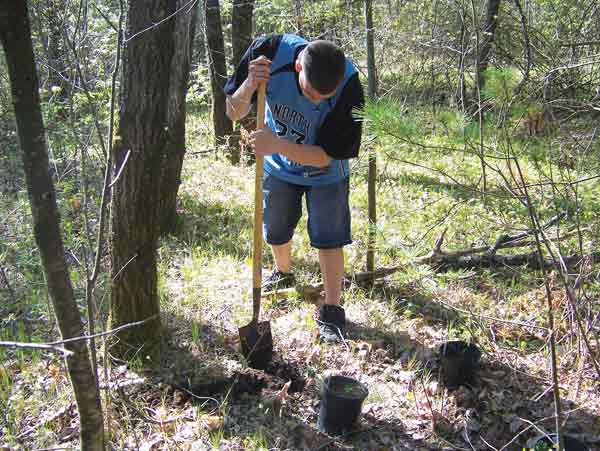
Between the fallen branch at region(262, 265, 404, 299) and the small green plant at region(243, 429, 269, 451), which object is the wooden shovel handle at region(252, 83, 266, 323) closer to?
the fallen branch at region(262, 265, 404, 299)

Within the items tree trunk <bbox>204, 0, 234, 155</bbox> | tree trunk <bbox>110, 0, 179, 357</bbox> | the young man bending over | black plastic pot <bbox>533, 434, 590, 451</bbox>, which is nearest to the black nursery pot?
black plastic pot <bbox>533, 434, 590, 451</bbox>

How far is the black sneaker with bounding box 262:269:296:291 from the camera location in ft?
12.4

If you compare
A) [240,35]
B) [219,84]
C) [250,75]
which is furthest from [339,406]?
[240,35]

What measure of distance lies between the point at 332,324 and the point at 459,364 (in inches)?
32.9

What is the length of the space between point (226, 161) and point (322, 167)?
4126 mm

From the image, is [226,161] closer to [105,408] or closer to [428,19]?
[428,19]

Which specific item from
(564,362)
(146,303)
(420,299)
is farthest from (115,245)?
(564,362)

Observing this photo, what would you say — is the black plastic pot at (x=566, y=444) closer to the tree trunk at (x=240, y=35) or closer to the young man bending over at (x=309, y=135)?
the young man bending over at (x=309, y=135)

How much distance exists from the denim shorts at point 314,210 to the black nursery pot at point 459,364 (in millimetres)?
934

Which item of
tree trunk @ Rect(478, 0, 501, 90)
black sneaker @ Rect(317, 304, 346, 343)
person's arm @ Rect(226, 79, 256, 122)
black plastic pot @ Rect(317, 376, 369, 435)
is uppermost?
tree trunk @ Rect(478, 0, 501, 90)

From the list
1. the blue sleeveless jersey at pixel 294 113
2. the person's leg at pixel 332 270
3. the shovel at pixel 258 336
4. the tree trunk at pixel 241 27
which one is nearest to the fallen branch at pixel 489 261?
the person's leg at pixel 332 270

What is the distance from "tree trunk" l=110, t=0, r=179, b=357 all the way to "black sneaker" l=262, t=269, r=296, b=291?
1.14 metres

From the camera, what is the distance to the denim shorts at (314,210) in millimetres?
3156

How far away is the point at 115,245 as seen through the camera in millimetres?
2633
